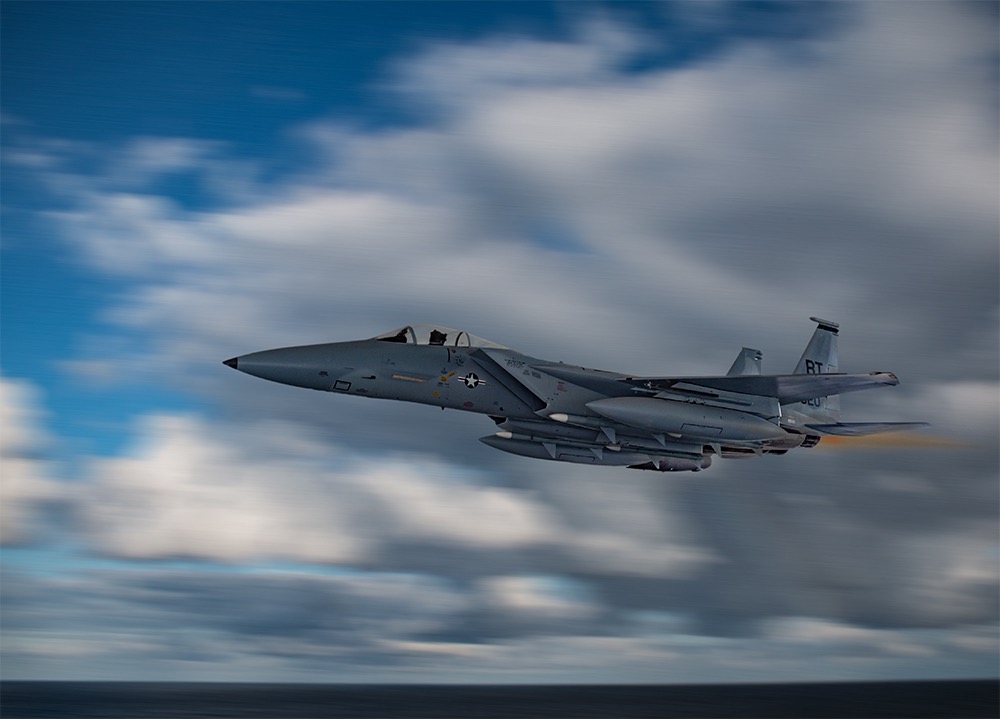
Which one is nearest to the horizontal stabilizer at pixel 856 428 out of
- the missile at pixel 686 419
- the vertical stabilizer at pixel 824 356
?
the vertical stabilizer at pixel 824 356

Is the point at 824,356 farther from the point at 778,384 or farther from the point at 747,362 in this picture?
the point at 778,384

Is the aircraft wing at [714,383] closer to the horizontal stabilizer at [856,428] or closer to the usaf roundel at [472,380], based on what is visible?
the usaf roundel at [472,380]

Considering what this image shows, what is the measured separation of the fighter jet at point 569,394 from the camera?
22406 mm

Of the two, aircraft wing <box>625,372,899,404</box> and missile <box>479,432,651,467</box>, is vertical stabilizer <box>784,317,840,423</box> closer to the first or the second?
aircraft wing <box>625,372,899,404</box>

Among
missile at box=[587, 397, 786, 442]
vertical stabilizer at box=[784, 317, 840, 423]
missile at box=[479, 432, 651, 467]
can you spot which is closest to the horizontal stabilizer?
vertical stabilizer at box=[784, 317, 840, 423]

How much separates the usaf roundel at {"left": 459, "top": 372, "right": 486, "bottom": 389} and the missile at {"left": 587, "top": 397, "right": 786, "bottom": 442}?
2833 mm

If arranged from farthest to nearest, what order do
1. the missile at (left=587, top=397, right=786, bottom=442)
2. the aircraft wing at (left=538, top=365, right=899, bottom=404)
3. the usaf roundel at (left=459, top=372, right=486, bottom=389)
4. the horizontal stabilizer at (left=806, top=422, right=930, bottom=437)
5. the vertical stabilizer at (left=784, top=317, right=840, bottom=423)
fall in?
the vertical stabilizer at (left=784, top=317, right=840, bottom=423) → the horizontal stabilizer at (left=806, top=422, right=930, bottom=437) → the aircraft wing at (left=538, top=365, right=899, bottom=404) → the usaf roundel at (left=459, top=372, right=486, bottom=389) → the missile at (left=587, top=397, right=786, bottom=442)

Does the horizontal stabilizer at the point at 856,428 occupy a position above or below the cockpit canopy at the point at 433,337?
below

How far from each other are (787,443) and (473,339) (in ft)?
30.8

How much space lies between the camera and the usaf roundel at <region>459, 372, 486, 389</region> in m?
23.7

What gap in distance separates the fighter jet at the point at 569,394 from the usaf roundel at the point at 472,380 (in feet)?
0.08

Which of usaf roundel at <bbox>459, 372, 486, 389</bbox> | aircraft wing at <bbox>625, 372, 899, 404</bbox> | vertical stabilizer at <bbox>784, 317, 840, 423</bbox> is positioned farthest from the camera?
vertical stabilizer at <bbox>784, 317, 840, 423</bbox>

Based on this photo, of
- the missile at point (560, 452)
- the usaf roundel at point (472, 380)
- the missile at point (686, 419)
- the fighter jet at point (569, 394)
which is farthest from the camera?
the missile at point (560, 452)

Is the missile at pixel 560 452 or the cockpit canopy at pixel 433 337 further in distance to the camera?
the missile at pixel 560 452
